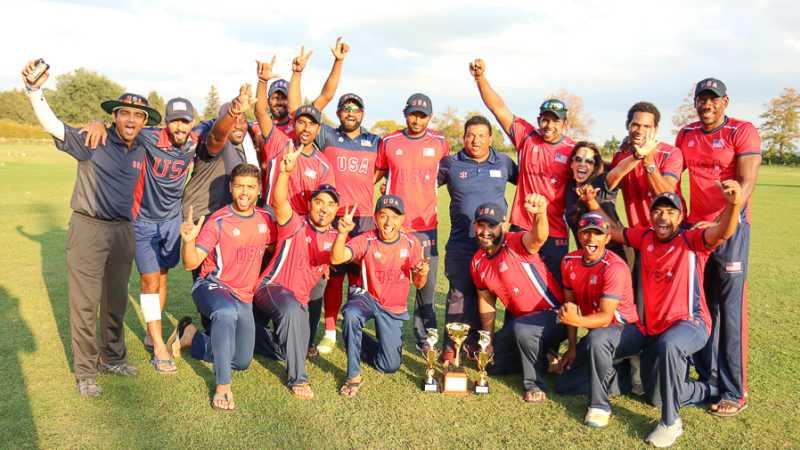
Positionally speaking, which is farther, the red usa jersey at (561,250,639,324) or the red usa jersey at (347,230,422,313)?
the red usa jersey at (347,230,422,313)

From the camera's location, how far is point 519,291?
18.8 feet

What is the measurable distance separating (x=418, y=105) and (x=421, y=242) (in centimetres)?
148

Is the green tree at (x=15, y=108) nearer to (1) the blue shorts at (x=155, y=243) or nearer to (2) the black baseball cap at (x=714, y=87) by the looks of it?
(1) the blue shorts at (x=155, y=243)

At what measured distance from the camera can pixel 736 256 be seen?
5.14 m

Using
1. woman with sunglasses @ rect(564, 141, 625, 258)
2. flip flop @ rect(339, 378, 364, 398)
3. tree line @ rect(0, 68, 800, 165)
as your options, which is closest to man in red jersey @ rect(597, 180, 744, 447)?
woman with sunglasses @ rect(564, 141, 625, 258)

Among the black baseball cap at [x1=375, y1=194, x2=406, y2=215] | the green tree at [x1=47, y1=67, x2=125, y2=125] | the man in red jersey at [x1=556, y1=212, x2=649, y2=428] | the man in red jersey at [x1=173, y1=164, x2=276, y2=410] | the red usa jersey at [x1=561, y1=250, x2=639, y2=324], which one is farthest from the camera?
the green tree at [x1=47, y1=67, x2=125, y2=125]

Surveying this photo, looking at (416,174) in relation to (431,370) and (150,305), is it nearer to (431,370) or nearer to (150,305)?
(431,370)

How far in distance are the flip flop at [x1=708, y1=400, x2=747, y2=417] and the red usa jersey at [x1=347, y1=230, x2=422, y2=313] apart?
2875mm

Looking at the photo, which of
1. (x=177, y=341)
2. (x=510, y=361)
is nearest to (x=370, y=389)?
(x=510, y=361)

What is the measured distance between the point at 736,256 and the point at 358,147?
12.7 feet

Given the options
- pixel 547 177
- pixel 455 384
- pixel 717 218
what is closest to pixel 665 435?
pixel 455 384

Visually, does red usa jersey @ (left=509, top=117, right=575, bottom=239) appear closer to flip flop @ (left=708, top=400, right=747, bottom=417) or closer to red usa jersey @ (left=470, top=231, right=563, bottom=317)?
red usa jersey @ (left=470, top=231, right=563, bottom=317)

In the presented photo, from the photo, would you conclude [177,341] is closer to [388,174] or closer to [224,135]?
[224,135]

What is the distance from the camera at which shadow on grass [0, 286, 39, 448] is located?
438 cm
